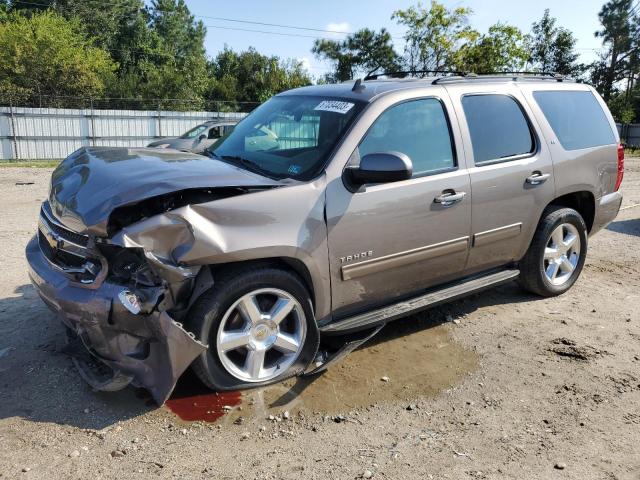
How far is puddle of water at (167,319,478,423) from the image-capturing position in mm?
3307

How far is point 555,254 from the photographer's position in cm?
513

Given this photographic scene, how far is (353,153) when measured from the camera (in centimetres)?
367

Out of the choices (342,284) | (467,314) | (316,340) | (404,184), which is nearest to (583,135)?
(467,314)

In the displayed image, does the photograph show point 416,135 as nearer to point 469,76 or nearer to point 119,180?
point 469,76

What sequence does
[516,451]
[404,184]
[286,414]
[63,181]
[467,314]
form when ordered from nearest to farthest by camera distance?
[516,451] < [286,414] < [63,181] < [404,184] < [467,314]

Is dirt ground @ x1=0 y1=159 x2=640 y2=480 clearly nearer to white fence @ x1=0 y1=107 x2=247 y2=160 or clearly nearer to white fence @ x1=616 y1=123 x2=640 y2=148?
white fence @ x1=0 y1=107 x2=247 y2=160

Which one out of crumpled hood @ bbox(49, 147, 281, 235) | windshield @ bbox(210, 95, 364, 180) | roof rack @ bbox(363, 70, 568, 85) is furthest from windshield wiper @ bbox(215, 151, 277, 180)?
roof rack @ bbox(363, 70, 568, 85)

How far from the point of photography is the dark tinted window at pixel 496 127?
4316mm

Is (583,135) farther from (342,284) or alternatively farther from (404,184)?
(342,284)

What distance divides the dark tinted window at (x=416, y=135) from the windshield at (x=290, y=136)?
0.70 feet

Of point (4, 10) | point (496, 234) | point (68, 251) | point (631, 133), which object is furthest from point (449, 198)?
point (4, 10)

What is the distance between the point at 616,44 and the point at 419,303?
2091 inches

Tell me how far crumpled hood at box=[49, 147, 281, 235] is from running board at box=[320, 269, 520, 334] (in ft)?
3.51

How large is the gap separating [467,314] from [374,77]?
2242mm
